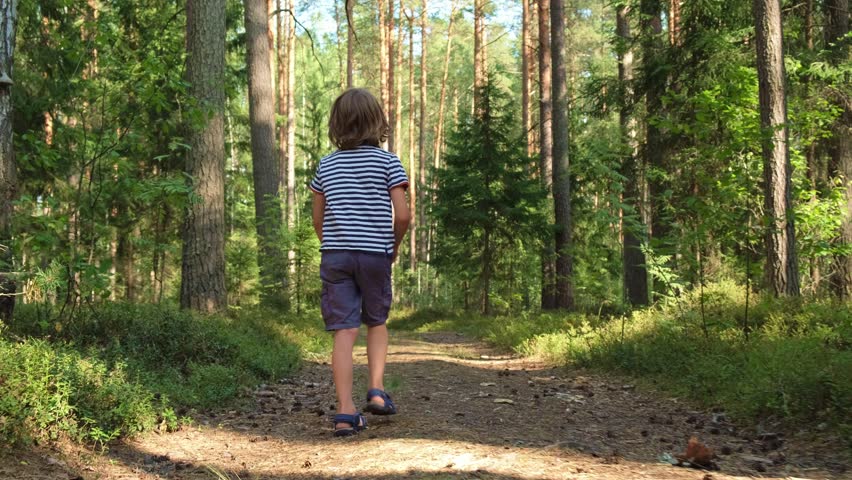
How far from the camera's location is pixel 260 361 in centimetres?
717

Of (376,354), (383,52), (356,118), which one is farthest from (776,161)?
(383,52)

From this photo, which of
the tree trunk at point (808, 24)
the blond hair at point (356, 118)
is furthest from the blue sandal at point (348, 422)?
the tree trunk at point (808, 24)

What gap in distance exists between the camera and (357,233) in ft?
13.9

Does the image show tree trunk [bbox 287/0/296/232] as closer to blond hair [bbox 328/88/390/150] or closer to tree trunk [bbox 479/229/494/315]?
tree trunk [bbox 479/229/494/315]

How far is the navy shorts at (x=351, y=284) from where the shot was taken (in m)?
4.23

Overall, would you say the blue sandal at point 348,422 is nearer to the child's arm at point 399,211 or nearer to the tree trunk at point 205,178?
the child's arm at point 399,211

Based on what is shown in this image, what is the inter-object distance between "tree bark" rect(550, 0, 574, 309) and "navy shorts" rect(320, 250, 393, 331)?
12.2 metres

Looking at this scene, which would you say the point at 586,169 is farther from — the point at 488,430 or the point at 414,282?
the point at 414,282

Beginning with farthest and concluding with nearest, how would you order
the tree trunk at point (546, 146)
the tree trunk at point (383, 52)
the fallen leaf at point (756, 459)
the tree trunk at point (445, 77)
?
1. the tree trunk at point (445, 77)
2. the tree trunk at point (383, 52)
3. the tree trunk at point (546, 146)
4. the fallen leaf at point (756, 459)

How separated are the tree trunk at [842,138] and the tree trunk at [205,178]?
10.7 meters

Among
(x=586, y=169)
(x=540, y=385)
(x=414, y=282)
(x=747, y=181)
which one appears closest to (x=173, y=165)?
(x=586, y=169)

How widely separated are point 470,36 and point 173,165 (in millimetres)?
27400

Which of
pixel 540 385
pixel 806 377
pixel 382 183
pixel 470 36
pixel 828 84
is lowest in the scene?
pixel 540 385

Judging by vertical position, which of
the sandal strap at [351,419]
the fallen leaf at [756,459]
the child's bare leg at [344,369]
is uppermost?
the child's bare leg at [344,369]
